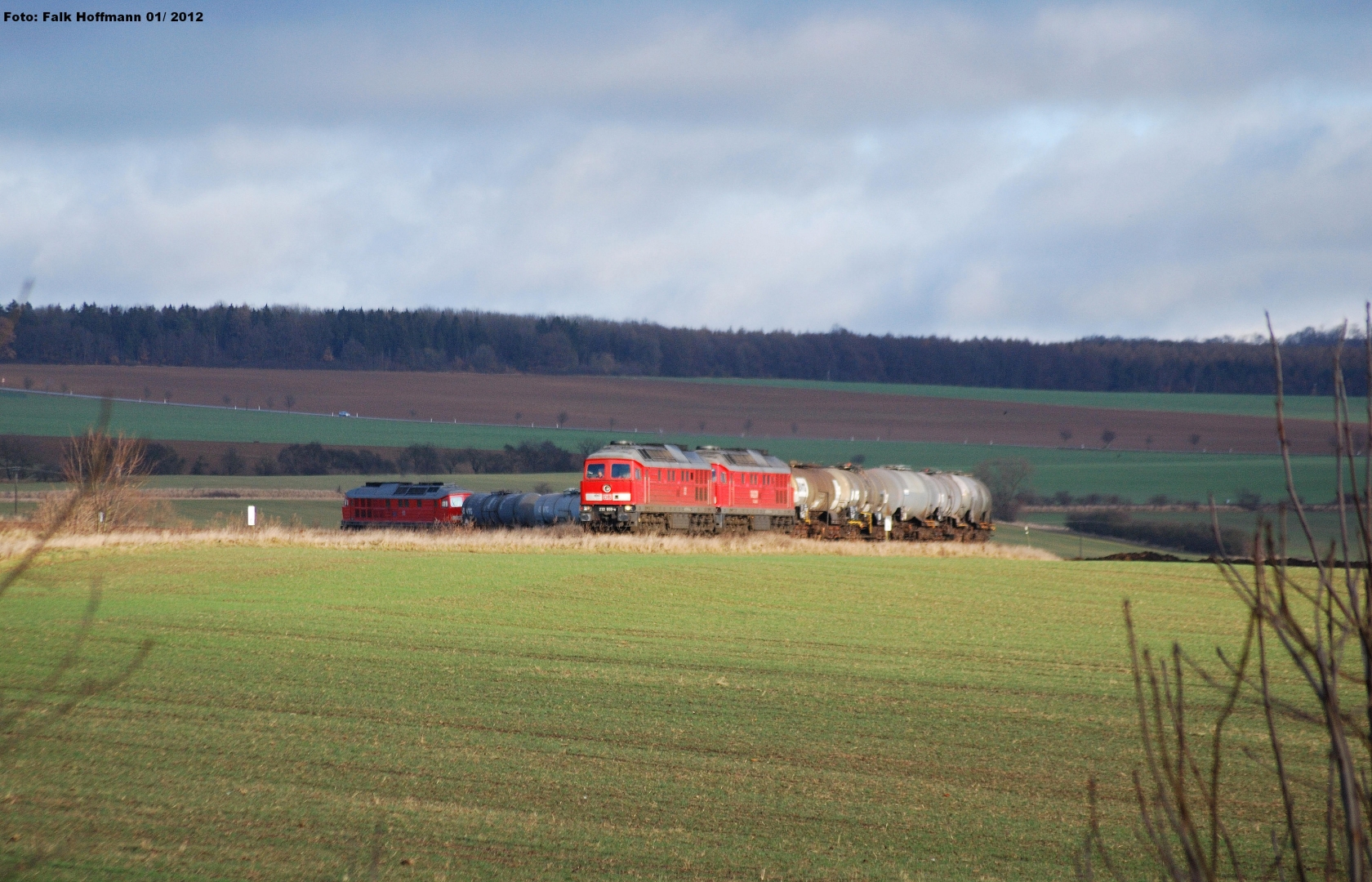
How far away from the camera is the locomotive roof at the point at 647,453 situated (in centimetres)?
4241

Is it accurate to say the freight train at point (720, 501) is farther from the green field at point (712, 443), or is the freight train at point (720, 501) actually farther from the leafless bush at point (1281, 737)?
the green field at point (712, 443)

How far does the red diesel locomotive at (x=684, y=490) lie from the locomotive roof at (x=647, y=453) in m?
0.03

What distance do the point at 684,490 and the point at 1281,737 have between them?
31513 millimetres

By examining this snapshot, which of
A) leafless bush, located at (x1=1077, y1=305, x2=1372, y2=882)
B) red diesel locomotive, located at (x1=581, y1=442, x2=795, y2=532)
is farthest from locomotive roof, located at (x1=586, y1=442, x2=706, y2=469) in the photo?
leafless bush, located at (x1=1077, y1=305, x2=1372, y2=882)

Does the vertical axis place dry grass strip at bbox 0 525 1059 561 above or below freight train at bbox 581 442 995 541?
below

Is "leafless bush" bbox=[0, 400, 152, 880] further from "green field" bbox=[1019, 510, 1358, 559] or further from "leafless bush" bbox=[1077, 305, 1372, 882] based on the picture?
"green field" bbox=[1019, 510, 1358, 559]

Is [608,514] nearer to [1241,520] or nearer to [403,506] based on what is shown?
[403,506]

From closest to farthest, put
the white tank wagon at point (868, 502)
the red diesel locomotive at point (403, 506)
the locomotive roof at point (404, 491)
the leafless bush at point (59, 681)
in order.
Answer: the leafless bush at point (59, 681) → the white tank wagon at point (868, 502) → the red diesel locomotive at point (403, 506) → the locomotive roof at point (404, 491)

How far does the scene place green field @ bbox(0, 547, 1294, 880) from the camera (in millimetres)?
8211

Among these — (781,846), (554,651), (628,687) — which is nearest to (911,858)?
(781,846)

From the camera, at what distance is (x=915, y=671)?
16906 mm

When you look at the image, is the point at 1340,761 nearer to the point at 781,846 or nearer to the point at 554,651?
the point at 781,846

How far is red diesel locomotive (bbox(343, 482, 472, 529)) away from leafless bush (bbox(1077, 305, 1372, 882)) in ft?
136

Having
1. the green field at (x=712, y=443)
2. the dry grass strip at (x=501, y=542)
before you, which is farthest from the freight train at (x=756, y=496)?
the green field at (x=712, y=443)
